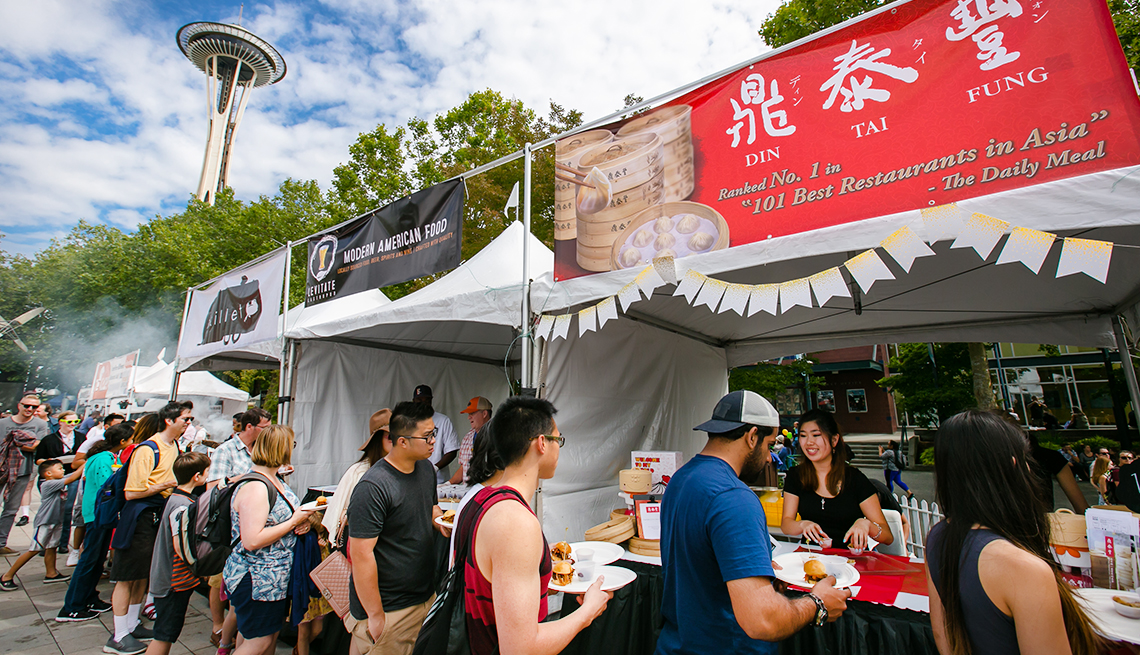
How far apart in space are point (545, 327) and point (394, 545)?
5.68ft

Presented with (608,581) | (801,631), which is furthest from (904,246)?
(608,581)

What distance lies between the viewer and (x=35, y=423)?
6840 mm

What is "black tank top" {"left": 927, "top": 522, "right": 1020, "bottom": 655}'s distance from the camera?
126 centimetres

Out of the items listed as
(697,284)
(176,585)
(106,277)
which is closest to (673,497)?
(697,284)

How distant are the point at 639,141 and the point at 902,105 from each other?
5.23 ft

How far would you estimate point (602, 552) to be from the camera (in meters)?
2.90

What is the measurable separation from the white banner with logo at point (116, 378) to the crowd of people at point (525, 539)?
394 inches

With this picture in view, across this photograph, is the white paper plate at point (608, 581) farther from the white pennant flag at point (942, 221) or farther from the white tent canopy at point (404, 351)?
the white pennant flag at point (942, 221)

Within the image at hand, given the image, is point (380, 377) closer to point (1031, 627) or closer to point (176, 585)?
point (176, 585)

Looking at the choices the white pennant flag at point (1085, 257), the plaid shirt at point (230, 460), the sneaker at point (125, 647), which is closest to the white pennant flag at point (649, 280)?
the white pennant flag at point (1085, 257)

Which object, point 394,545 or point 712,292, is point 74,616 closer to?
point 394,545

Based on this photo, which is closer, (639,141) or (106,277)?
(639,141)

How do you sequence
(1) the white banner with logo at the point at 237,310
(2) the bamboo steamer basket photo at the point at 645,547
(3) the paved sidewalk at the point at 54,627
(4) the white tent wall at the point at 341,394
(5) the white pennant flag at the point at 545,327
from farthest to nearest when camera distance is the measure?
(1) the white banner with logo at the point at 237,310 < (4) the white tent wall at the point at 341,394 < (3) the paved sidewalk at the point at 54,627 < (5) the white pennant flag at the point at 545,327 < (2) the bamboo steamer basket photo at the point at 645,547

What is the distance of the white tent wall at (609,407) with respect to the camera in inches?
158
